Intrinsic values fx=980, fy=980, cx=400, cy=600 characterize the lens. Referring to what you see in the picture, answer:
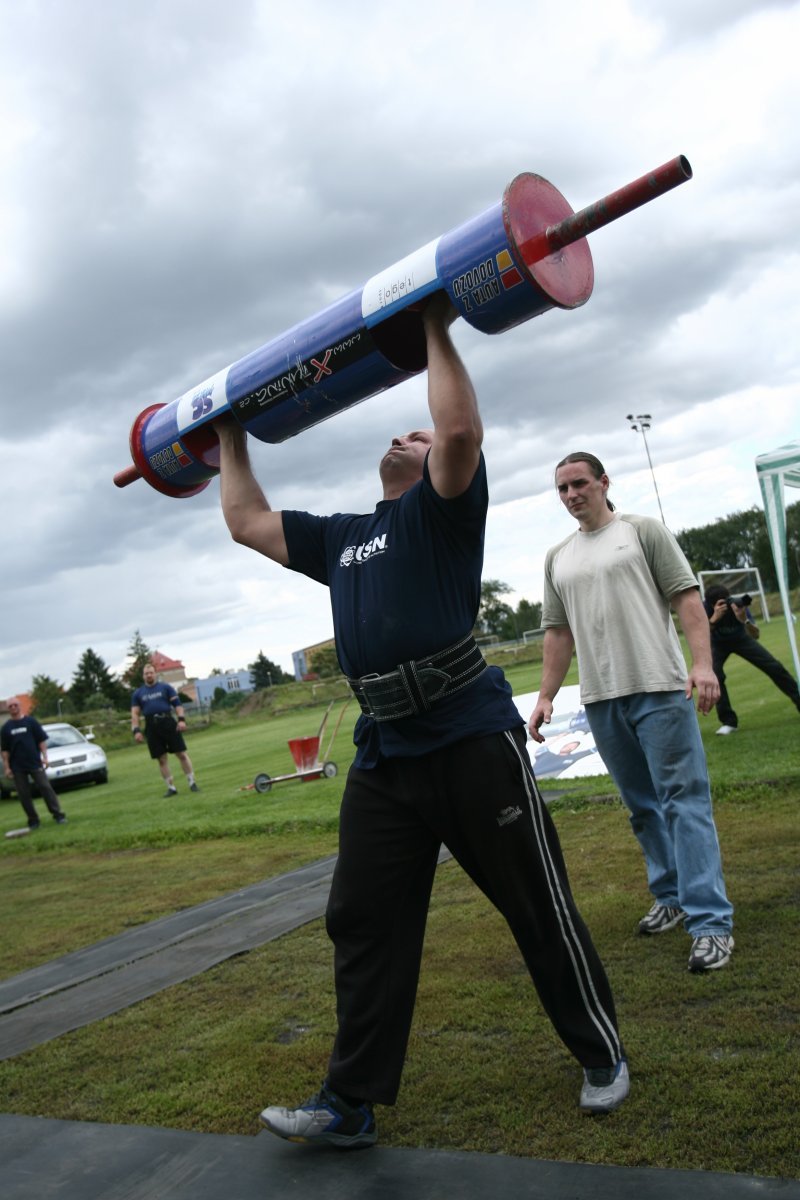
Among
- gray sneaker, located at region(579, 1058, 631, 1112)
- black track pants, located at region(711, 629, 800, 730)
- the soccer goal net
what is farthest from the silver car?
gray sneaker, located at region(579, 1058, 631, 1112)

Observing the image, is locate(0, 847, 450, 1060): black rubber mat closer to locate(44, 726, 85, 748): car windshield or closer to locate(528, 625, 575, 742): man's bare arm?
locate(528, 625, 575, 742): man's bare arm

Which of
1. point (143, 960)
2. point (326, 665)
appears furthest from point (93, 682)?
point (143, 960)

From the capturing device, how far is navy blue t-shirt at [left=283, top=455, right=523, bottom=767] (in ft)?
8.95

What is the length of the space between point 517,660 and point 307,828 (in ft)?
139

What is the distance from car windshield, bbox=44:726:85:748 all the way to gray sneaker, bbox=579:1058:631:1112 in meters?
20.3

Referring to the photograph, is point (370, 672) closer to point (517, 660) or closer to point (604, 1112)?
point (604, 1112)

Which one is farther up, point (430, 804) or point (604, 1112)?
point (430, 804)

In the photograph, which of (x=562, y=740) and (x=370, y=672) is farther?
(x=562, y=740)

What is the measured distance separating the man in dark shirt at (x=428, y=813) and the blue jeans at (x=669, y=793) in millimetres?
1143

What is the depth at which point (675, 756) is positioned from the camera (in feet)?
12.7

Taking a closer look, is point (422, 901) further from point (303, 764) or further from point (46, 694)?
point (46, 694)

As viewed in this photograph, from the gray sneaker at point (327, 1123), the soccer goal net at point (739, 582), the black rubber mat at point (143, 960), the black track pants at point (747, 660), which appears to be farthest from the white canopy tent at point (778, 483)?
the gray sneaker at point (327, 1123)

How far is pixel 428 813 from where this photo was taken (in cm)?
277

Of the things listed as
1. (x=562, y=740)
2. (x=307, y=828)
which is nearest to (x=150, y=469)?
(x=307, y=828)
